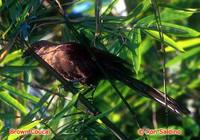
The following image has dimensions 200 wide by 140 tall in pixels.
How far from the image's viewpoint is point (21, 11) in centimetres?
349

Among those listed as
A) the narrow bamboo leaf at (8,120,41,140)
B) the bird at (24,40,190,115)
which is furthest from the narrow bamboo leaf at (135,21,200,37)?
the narrow bamboo leaf at (8,120,41,140)

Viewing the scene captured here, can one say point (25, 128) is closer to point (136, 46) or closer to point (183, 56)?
point (136, 46)

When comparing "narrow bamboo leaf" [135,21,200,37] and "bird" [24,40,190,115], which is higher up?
"narrow bamboo leaf" [135,21,200,37]

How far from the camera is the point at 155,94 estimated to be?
3529mm

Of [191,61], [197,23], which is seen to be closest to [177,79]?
[191,61]

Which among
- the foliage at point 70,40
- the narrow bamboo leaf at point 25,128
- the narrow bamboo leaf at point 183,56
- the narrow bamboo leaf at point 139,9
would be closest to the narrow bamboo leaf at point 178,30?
the foliage at point 70,40

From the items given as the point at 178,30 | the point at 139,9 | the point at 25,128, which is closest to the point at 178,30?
the point at 178,30

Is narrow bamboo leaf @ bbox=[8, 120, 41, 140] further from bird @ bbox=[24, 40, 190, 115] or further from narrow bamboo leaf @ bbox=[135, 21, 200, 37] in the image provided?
narrow bamboo leaf @ bbox=[135, 21, 200, 37]

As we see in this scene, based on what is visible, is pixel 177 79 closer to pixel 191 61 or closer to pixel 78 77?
pixel 191 61

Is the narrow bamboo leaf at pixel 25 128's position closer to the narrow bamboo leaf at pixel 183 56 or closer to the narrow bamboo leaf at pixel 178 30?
the narrow bamboo leaf at pixel 178 30

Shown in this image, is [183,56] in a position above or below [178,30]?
below

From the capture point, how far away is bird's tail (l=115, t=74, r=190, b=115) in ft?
11.0

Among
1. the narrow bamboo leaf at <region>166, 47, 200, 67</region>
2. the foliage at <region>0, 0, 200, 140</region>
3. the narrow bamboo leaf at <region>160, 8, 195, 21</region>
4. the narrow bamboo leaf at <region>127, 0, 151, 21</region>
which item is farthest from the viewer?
the narrow bamboo leaf at <region>166, 47, 200, 67</region>

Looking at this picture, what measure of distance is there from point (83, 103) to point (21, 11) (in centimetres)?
64
